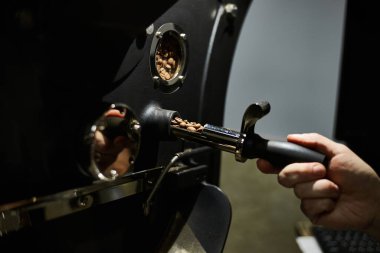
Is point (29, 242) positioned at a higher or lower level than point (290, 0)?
lower

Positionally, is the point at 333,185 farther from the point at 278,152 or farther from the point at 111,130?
the point at 111,130

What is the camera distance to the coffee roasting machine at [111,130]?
36 cm

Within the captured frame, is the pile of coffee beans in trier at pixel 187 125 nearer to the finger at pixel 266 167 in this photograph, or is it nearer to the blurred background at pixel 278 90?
the finger at pixel 266 167

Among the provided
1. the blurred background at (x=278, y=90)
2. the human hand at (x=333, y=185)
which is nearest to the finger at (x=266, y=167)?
the human hand at (x=333, y=185)

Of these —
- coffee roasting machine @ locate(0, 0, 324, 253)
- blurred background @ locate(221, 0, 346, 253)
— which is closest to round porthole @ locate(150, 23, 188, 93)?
coffee roasting machine @ locate(0, 0, 324, 253)

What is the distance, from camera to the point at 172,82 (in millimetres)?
572

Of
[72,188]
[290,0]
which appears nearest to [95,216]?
[72,188]

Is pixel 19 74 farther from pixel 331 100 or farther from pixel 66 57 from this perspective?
pixel 331 100

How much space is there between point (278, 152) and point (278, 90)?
2.27ft

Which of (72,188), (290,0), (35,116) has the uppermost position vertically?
(290,0)

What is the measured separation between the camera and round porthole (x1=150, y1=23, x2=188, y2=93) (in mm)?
523

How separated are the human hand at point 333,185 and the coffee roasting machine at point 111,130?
0.03 metres

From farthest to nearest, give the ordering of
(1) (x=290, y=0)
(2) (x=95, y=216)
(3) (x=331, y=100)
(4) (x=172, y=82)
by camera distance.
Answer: (3) (x=331, y=100) < (1) (x=290, y=0) < (4) (x=172, y=82) < (2) (x=95, y=216)

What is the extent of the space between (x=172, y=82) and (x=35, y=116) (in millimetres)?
263
